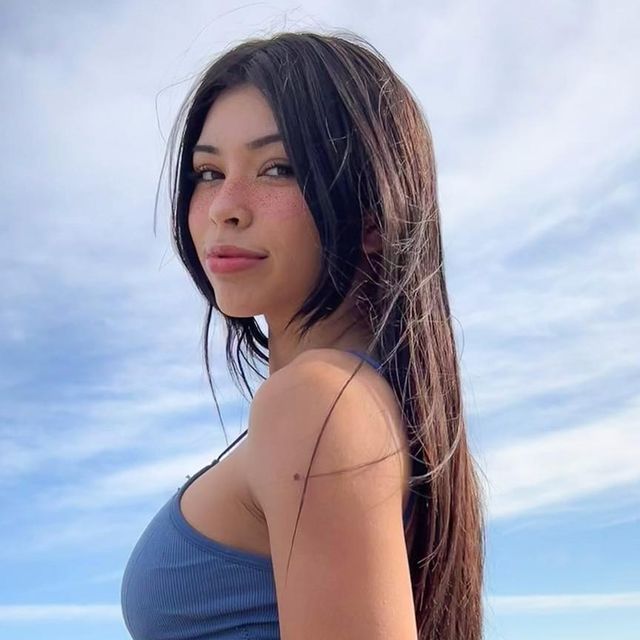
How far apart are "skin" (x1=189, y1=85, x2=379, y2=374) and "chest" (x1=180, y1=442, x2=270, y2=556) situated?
467 millimetres

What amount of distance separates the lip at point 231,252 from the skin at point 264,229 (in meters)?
0.01

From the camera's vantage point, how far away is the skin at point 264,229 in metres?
2.76

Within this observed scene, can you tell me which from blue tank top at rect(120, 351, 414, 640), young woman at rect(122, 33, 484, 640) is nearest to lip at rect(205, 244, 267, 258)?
young woman at rect(122, 33, 484, 640)

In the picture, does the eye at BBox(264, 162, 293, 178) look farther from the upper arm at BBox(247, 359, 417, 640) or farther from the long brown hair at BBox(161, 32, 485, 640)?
the upper arm at BBox(247, 359, 417, 640)

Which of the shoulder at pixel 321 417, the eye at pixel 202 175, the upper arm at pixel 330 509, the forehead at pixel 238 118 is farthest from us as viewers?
the eye at pixel 202 175

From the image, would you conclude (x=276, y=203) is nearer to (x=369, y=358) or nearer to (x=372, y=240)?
(x=372, y=240)

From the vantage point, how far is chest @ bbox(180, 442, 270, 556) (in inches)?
98.7

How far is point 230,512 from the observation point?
101 inches

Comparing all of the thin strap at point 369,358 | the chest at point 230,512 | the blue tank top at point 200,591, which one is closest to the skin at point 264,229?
the thin strap at point 369,358

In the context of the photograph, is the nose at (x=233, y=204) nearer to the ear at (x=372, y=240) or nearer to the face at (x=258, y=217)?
the face at (x=258, y=217)

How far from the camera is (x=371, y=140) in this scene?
2768mm

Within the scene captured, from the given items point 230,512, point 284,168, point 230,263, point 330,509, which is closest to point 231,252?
point 230,263

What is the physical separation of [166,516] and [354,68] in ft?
4.62

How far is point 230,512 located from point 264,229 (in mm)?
786
